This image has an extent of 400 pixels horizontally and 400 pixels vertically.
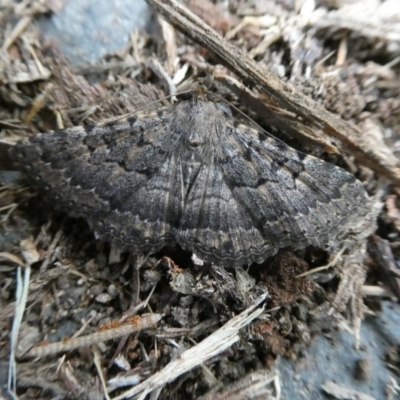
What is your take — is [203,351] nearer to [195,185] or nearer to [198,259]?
[198,259]

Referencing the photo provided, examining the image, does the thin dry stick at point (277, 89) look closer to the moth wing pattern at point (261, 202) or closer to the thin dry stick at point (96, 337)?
the moth wing pattern at point (261, 202)

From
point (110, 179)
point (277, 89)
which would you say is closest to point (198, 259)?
point (110, 179)

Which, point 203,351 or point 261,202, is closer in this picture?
point 203,351

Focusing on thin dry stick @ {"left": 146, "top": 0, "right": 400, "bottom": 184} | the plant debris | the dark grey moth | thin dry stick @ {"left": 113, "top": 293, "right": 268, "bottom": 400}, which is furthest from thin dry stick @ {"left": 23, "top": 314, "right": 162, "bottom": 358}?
thin dry stick @ {"left": 146, "top": 0, "right": 400, "bottom": 184}

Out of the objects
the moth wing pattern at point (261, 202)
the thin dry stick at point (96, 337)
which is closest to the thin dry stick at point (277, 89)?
the moth wing pattern at point (261, 202)

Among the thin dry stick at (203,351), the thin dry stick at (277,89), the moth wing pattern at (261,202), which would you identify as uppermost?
the thin dry stick at (277,89)

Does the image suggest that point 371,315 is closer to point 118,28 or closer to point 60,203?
point 60,203
